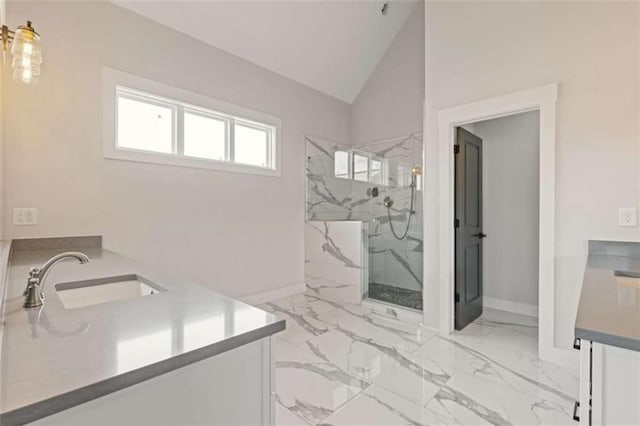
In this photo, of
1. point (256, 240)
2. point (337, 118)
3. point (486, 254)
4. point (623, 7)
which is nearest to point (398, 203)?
point (486, 254)

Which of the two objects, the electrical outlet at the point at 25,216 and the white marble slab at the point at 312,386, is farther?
the electrical outlet at the point at 25,216

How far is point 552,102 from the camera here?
2363 millimetres

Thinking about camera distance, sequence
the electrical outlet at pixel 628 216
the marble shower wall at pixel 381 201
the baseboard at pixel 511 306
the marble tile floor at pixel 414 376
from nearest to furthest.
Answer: the marble tile floor at pixel 414 376 < the electrical outlet at pixel 628 216 < the baseboard at pixel 511 306 < the marble shower wall at pixel 381 201

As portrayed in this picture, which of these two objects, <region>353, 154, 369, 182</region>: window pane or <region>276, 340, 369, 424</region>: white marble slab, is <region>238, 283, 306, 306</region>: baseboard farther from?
<region>353, 154, 369, 182</region>: window pane

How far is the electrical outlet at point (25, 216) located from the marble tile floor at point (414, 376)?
2.04m

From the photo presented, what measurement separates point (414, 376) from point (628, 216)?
1796 millimetres

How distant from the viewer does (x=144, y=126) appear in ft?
9.63

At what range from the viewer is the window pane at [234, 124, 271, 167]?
3.65 metres

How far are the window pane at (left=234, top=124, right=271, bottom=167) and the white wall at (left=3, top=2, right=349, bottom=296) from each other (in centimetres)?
23

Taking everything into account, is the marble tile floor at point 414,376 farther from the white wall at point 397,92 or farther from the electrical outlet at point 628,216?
the white wall at point 397,92

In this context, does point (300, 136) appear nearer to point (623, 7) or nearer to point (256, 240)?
point (256, 240)

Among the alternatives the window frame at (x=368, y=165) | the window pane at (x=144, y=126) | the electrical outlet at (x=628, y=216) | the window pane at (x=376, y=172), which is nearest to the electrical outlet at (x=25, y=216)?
the window pane at (x=144, y=126)

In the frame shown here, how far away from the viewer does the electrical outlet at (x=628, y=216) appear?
81.4 inches

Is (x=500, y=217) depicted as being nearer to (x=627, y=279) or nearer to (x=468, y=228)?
(x=468, y=228)
